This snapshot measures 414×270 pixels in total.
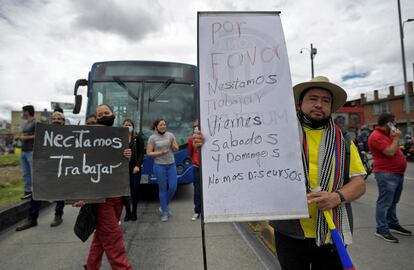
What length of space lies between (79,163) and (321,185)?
81.0 inches

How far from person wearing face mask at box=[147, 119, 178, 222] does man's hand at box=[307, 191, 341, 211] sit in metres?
3.66

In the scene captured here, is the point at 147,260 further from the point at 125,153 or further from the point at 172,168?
the point at 172,168

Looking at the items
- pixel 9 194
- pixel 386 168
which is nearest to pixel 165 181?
pixel 386 168

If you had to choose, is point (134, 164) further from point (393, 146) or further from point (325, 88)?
point (393, 146)

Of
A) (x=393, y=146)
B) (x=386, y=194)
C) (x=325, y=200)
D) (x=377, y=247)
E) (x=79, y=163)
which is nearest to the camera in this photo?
(x=325, y=200)

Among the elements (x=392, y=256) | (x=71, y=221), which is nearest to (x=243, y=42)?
(x=392, y=256)

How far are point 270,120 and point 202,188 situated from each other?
57 centimetres

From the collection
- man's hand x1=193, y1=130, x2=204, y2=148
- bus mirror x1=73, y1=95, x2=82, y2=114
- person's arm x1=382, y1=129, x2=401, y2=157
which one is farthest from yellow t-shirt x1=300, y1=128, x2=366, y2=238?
bus mirror x1=73, y1=95, x2=82, y2=114

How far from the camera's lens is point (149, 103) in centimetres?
646

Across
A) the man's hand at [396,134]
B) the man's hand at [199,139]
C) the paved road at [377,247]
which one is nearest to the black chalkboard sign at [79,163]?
the man's hand at [199,139]

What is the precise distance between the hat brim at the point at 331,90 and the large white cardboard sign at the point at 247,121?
0.75 ft

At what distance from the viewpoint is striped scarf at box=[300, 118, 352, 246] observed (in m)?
1.69

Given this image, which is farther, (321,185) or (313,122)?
(313,122)

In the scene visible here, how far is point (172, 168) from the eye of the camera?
204 inches
